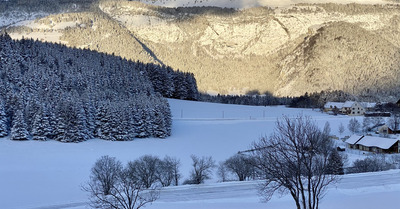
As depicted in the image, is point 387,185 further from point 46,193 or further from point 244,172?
point 46,193

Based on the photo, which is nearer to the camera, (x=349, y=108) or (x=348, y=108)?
(x=349, y=108)

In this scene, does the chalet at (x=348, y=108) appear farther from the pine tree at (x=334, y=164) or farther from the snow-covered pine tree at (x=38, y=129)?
the snow-covered pine tree at (x=38, y=129)

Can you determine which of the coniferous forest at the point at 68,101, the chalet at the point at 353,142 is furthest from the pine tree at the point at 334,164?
the coniferous forest at the point at 68,101

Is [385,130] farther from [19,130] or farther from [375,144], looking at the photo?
[19,130]

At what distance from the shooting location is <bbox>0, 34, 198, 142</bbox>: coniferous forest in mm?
56125

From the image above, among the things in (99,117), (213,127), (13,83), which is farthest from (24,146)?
(213,127)

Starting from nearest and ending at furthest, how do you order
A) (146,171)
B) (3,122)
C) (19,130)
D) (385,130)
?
1. (146,171)
2. (19,130)
3. (3,122)
4. (385,130)

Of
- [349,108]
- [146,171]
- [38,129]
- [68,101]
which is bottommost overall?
[146,171]

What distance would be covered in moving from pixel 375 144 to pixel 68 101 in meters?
46.1

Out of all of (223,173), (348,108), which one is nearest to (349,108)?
(348,108)

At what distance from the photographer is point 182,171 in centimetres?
4138

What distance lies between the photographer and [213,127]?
72.9 metres

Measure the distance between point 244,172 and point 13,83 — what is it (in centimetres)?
A: 5382

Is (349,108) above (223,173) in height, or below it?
above
